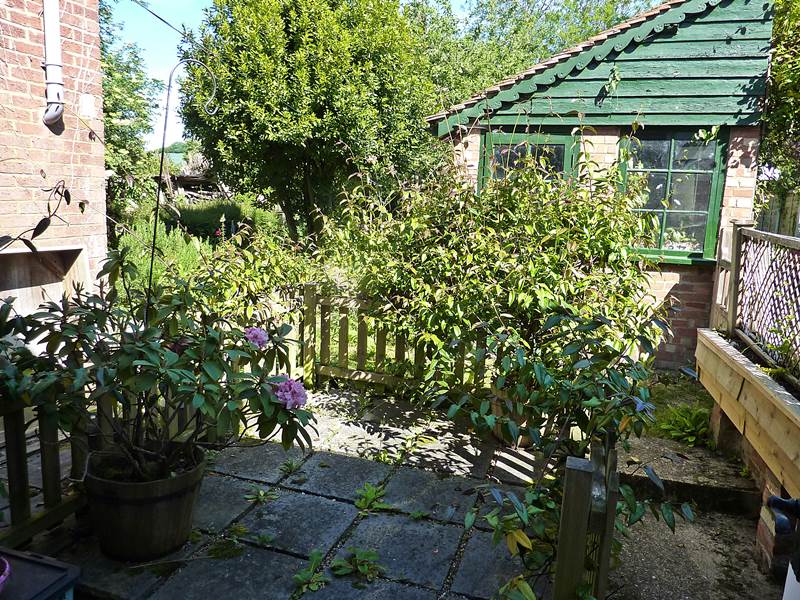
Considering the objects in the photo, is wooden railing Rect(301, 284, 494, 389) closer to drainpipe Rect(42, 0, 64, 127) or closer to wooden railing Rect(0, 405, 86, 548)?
drainpipe Rect(42, 0, 64, 127)

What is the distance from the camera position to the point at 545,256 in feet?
12.7

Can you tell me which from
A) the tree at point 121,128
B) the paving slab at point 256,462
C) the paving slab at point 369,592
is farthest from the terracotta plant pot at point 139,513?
the tree at point 121,128

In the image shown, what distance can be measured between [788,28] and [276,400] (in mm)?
7211

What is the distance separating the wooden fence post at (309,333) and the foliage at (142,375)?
7.25 ft

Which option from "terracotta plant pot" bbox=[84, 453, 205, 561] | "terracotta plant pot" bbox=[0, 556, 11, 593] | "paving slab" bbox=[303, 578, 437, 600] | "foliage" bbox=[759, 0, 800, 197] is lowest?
"paving slab" bbox=[303, 578, 437, 600]

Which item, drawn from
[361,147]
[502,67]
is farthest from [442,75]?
[361,147]

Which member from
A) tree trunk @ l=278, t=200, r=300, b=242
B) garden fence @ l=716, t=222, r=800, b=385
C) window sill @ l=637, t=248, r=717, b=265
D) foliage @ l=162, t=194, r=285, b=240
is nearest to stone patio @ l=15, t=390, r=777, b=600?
garden fence @ l=716, t=222, r=800, b=385

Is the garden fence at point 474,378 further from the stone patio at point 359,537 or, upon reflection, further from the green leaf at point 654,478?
the stone patio at point 359,537

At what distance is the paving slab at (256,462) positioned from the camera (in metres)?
3.46

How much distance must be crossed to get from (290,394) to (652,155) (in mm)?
5613

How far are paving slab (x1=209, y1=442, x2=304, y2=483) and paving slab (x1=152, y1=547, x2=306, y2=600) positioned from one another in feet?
2.64

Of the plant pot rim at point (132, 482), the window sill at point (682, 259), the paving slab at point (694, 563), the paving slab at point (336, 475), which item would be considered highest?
the window sill at point (682, 259)

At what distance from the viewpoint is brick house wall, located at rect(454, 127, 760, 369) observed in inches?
247

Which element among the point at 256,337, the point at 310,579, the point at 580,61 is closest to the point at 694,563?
the point at 310,579
